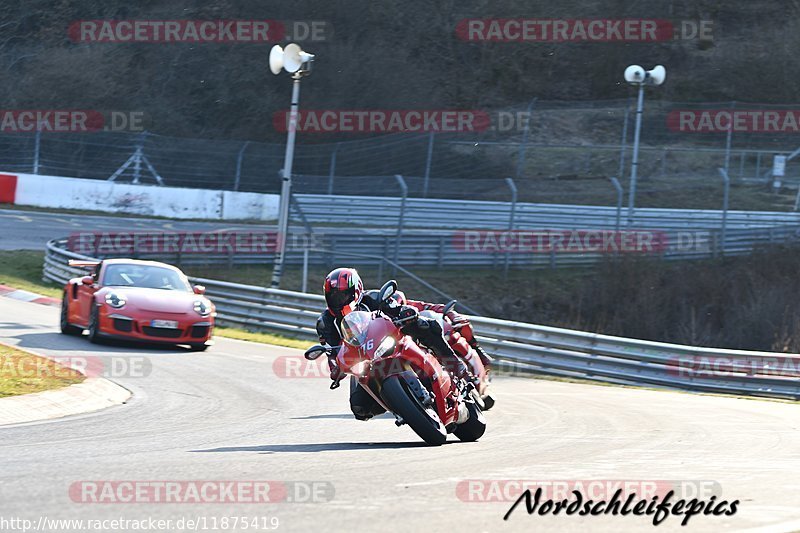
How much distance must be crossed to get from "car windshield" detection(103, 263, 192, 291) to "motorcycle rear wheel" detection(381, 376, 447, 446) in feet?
30.3

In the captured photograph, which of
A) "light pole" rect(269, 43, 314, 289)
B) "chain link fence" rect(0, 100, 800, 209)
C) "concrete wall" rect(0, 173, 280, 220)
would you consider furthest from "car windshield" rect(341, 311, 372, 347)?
"concrete wall" rect(0, 173, 280, 220)

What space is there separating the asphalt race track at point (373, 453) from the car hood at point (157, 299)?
6.48ft

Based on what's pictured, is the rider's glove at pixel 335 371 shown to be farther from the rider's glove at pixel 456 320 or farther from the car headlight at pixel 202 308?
the car headlight at pixel 202 308

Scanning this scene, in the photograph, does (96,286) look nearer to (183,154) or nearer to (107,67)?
(183,154)

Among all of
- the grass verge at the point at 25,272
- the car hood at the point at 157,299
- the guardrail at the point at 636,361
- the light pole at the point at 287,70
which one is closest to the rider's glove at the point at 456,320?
the car hood at the point at 157,299

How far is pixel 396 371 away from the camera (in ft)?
28.9

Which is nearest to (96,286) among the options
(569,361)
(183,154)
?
(569,361)

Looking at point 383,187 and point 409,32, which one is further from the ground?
point 409,32

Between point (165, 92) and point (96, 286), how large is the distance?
32.0 metres

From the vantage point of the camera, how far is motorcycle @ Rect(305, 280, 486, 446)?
8711 millimetres

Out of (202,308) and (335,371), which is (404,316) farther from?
(202,308)

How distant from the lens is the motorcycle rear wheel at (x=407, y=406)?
8.67 m

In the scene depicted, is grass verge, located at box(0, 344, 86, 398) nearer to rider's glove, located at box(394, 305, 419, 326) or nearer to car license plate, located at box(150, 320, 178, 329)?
car license plate, located at box(150, 320, 178, 329)

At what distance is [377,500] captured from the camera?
21.0 ft
